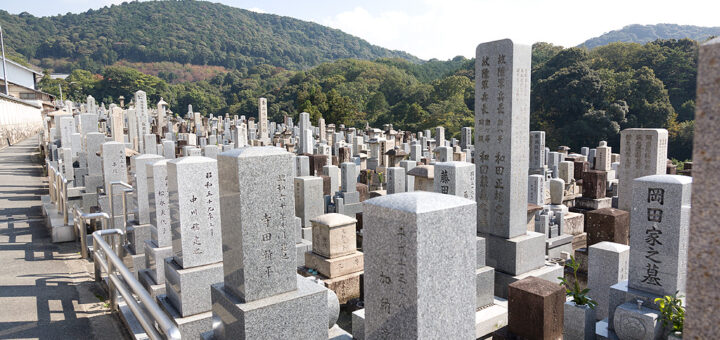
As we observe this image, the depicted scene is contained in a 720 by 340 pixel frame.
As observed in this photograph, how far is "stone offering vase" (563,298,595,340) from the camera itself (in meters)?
4.54

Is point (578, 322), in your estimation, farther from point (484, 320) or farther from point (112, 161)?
point (112, 161)

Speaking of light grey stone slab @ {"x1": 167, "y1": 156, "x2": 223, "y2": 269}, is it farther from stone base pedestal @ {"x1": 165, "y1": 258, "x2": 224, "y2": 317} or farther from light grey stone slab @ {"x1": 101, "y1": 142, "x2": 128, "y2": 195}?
light grey stone slab @ {"x1": 101, "y1": 142, "x2": 128, "y2": 195}

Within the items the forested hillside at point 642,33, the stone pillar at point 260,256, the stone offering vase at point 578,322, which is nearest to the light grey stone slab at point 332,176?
the stone offering vase at point 578,322

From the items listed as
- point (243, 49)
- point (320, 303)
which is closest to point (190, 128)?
point (320, 303)

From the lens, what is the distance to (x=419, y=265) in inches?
97.3

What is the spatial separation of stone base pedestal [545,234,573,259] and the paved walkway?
23.0 ft

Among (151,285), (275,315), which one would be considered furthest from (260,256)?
(151,285)

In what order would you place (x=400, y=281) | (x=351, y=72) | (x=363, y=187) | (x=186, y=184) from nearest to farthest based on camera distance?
(x=400, y=281)
(x=186, y=184)
(x=363, y=187)
(x=351, y=72)

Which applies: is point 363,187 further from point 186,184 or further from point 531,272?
point 186,184

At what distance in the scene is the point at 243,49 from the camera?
395ft

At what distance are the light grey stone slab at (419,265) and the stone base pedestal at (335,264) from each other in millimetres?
4176

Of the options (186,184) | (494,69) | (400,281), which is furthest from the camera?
(494,69)

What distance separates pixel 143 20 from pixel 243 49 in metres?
28.9

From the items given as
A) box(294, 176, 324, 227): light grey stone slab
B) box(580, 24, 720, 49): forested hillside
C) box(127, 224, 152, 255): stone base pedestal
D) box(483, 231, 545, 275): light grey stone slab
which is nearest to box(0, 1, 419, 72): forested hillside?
box(580, 24, 720, 49): forested hillside
